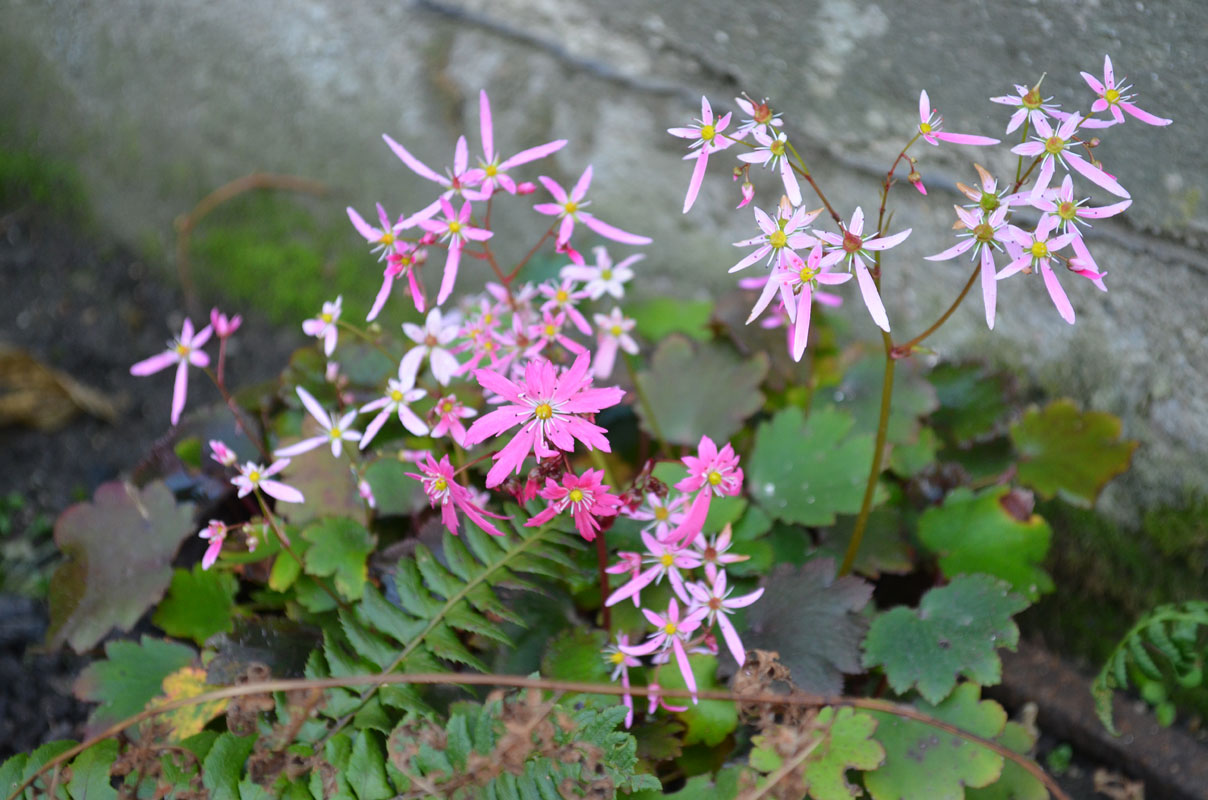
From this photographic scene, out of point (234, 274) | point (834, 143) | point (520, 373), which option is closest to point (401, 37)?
point (234, 274)

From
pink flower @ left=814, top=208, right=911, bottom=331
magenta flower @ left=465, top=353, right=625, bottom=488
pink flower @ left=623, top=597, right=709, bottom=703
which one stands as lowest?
pink flower @ left=623, top=597, right=709, bottom=703

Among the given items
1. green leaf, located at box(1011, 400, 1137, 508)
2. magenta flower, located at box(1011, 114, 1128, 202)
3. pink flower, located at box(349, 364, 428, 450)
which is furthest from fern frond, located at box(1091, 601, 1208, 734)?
pink flower, located at box(349, 364, 428, 450)

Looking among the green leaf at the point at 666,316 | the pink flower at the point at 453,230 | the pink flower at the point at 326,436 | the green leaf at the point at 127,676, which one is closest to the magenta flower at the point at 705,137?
the pink flower at the point at 453,230

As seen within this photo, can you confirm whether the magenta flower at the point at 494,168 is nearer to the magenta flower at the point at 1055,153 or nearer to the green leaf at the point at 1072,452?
the magenta flower at the point at 1055,153

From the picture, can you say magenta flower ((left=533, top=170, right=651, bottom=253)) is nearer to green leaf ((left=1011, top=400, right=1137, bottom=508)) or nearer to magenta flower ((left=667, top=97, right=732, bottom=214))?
magenta flower ((left=667, top=97, right=732, bottom=214))

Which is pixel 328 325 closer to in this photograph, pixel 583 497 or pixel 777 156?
pixel 583 497

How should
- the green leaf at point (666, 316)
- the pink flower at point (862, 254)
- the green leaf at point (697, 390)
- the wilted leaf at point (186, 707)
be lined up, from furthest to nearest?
the green leaf at point (666, 316), the green leaf at point (697, 390), the wilted leaf at point (186, 707), the pink flower at point (862, 254)

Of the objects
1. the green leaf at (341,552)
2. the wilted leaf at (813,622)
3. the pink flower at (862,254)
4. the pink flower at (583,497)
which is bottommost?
the green leaf at (341,552)
